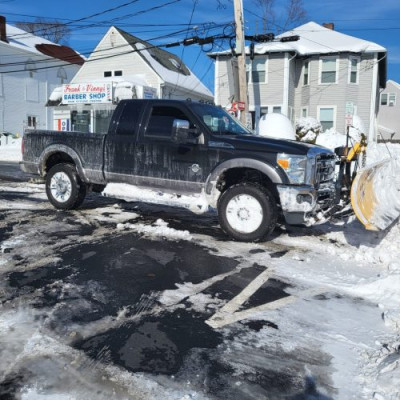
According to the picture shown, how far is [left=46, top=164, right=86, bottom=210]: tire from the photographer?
8.27 metres

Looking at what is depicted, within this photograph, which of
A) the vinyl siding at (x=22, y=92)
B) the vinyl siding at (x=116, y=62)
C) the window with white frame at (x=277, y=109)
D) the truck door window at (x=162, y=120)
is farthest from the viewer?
the vinyl siding at (x=22, y=92)

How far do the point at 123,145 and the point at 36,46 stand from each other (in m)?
37.0

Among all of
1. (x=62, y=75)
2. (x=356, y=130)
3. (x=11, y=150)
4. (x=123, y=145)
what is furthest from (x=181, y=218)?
(x=62, y=75)

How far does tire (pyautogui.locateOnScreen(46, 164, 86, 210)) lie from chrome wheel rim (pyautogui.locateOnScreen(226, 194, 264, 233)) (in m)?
3.18

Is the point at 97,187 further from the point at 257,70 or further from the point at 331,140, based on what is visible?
the point at 257,70

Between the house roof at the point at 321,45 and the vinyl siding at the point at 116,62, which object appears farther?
the vinyl siding at the point at 116,62

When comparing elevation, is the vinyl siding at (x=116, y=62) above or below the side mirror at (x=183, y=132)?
above

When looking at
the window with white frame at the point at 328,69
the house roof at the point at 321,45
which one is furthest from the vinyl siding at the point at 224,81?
the window with white frame at the point at 328,69

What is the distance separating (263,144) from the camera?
6.46 meters

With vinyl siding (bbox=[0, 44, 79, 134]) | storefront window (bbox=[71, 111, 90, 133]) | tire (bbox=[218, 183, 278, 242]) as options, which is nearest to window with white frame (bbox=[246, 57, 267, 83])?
vinyl siding (bbox=[0, 44, 79, 134])

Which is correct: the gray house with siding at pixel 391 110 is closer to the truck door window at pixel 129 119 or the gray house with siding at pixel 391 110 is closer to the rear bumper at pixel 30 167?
the truck door window at pixel 129 119

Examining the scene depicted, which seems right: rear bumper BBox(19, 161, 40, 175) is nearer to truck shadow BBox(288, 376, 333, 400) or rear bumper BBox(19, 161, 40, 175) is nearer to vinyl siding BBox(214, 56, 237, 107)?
truck shadow BBox(288, 376, 333, 400)

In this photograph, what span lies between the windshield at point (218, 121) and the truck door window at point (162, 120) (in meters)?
0.32

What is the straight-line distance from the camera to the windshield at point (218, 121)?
705cm
